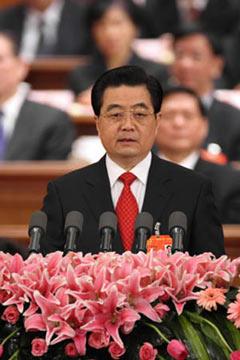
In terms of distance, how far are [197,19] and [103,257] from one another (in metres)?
4.95

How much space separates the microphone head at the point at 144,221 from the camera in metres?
2.24

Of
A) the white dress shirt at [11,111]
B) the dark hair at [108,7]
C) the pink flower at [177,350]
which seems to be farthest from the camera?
the dark hair at [108,7]

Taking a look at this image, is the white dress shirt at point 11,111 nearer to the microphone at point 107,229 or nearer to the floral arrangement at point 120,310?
the microphone at point 107,229

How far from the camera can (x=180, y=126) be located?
14.3 ft

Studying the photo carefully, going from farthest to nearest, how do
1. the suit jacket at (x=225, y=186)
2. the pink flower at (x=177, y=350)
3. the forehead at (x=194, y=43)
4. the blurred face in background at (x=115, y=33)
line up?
the blurred face in background at (x=115, y=33)
the forehead at (x=194, y=43)
the suit jacket at (x=225, y=186)
the pink flower at (x=177, y=350)

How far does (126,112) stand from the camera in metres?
2.48

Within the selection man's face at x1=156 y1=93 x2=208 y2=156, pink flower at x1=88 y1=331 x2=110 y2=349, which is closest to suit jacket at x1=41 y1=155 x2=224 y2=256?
pink flower at x1=88 y1=331 x2=110 y2=349

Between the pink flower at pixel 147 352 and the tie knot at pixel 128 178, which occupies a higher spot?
the tie knot at pixel 128 178

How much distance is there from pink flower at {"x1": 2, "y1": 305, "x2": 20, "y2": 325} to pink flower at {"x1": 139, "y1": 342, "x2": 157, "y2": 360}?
0.23m

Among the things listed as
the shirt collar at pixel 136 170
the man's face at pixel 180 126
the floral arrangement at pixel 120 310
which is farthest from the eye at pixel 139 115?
the man's face at pixel 180 126

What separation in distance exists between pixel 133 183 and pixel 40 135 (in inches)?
101

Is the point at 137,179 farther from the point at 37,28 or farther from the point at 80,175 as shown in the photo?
the point at 37,28

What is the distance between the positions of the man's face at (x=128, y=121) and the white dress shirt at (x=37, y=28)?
4312 mm

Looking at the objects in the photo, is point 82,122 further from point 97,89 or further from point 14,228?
point 97,89
